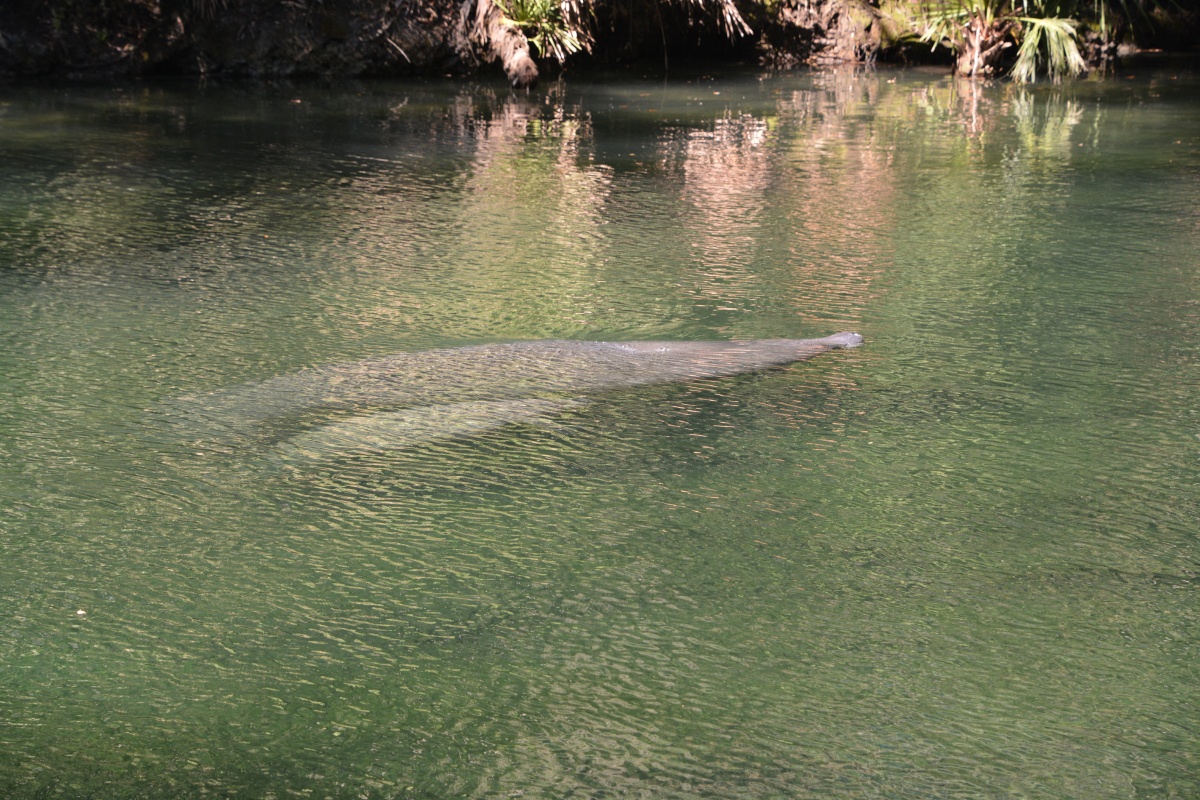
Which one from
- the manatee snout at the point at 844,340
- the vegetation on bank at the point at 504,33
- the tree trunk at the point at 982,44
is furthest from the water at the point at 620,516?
the tree trunk at the point at 982,44

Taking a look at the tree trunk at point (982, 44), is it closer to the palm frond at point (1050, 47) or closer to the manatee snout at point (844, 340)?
the palm frond at point (1050, 47)

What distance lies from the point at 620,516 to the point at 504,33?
8706mm

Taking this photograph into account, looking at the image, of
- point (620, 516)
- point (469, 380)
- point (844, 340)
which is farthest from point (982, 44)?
point (620, 516)

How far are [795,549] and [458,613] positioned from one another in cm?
72

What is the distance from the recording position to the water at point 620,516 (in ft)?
6.28

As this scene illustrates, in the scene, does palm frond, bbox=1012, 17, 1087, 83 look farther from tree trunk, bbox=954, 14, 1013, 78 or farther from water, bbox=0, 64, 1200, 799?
water, bbox=0, 64, 1200, 799

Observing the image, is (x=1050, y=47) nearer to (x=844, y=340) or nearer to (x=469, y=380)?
(x=844, y=340)

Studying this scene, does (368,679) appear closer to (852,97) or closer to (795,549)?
(795,549)

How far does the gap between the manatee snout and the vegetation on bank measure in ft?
23.9

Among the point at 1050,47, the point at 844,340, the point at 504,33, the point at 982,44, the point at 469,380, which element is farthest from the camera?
the point at 982,44

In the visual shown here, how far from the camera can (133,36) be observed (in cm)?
1078

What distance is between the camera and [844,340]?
3811 mm

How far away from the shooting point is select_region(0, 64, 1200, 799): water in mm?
1914

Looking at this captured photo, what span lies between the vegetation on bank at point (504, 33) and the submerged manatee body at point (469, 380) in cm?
734
